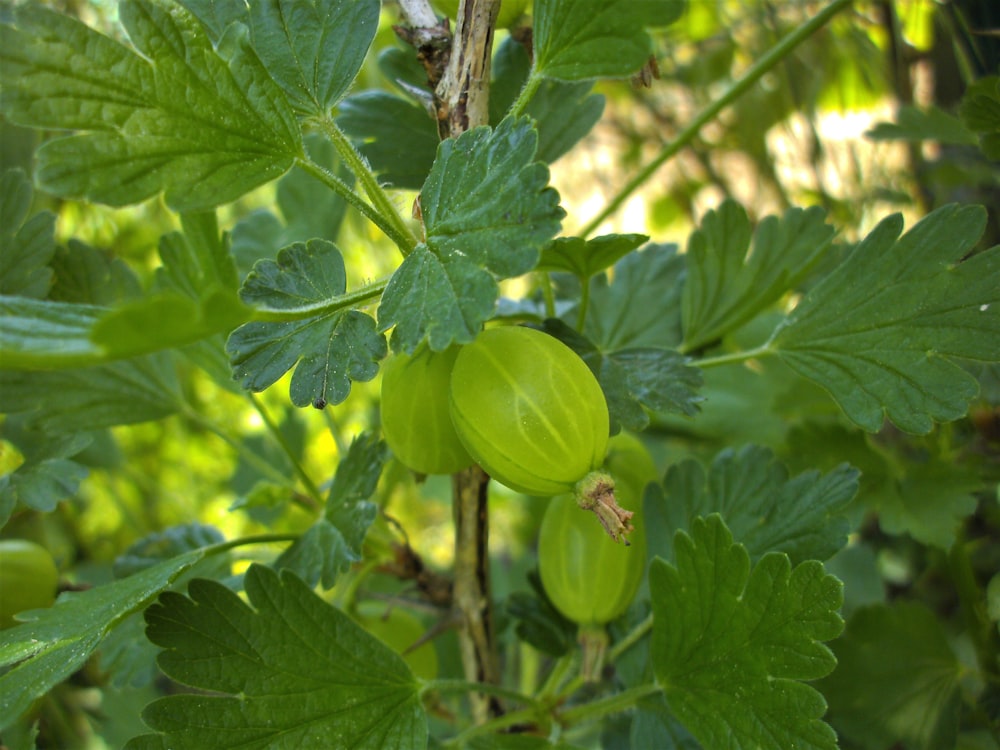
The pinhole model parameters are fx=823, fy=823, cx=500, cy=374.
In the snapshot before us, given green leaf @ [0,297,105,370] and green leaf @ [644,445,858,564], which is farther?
green leaf @ [644,445,858,564]

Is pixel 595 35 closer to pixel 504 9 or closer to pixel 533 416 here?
pixel 504 9

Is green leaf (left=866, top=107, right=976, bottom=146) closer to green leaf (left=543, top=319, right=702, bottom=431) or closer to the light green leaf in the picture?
green leaf (left=543, top=319, right=702, bottom=431)

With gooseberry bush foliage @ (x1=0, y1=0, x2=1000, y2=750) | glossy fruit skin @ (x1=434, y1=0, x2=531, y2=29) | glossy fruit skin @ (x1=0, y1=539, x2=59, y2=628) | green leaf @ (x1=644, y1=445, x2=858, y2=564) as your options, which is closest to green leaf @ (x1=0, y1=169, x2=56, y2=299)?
gooseberry bush foliage @ (x1=0, y1=0, x2=1000, y2=750)

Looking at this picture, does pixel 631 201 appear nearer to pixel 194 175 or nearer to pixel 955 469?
pixel 955 469

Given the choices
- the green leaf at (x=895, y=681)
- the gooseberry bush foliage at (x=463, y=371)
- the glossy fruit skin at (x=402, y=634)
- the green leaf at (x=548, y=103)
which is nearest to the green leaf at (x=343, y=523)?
the gooseberry bush foliage at (x=463, y=371)

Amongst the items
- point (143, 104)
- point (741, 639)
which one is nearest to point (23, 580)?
point (143, 104)

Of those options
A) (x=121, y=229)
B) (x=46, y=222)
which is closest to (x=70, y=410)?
(x=46, y=222)

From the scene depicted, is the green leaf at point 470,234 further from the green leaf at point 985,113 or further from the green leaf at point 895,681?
the green leaf at point 895,681

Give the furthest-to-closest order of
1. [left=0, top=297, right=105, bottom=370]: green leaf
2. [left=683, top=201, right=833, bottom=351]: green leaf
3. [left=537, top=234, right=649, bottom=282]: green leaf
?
[left=683, top=201, right=833, bottom=351]: green leaf, [left=537, top=234, right=649, bottom=282]: green leaf, [left=0, top=297, right=105, bottom=370]: green leaf
